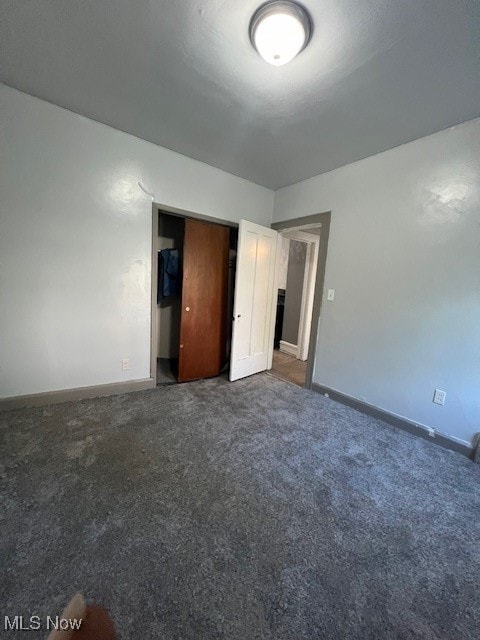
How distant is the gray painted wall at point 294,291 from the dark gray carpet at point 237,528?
2.57 metres

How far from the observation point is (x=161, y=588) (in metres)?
1.00

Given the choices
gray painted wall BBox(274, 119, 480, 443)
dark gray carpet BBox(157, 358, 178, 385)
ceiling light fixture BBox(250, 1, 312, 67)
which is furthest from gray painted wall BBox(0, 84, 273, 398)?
gray painted wall BBox(274, 119, 480, 443)

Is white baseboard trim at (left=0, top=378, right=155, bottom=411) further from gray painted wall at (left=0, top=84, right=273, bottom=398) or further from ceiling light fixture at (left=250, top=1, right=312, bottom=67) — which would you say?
ceiling light fixture at (left=250, top=1, right=312, bottom=67)

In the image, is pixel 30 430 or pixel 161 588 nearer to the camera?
pixel 161 588

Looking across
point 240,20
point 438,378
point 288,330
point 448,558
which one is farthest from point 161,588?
point 288,330

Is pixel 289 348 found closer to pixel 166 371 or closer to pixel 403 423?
pixel 166 371

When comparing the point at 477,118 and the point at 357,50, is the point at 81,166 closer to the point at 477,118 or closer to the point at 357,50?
the point at 357,50

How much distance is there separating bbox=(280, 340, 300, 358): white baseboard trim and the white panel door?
1.05 m

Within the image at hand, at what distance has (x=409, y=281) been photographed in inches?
86.9

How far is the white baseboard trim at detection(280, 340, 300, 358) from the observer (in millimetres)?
4424

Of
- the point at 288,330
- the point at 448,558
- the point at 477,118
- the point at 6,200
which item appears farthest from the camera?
the point at 288,330

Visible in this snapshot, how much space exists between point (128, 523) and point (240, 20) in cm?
267

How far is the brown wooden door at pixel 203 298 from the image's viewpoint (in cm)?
289

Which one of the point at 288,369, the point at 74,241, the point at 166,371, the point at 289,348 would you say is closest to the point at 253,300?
the point at 288,369
